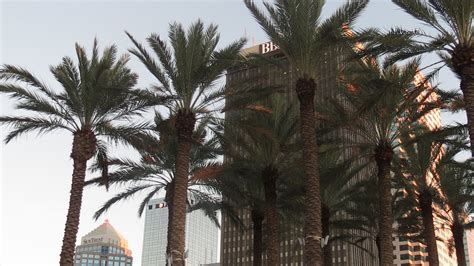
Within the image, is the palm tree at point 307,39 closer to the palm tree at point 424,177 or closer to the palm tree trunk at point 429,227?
the palm tree at point 424,177

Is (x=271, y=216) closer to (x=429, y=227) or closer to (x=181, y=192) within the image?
(x=181, y=192)

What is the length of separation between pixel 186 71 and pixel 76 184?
6494 mm

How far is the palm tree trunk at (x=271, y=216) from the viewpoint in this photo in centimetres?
2611

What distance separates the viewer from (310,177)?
20594 mm

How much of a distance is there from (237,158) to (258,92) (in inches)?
192

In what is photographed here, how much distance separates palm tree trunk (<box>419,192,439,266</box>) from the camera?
1192 inches

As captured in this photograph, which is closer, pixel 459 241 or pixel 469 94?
pixel 469 94

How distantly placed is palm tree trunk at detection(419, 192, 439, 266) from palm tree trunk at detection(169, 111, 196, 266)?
14390 millimetres

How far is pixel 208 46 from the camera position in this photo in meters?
23.8

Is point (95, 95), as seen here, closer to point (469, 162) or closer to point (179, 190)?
point (179, 190)

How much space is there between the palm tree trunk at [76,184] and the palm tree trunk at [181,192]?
3874 millimetres

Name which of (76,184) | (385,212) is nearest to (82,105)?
(76,184)

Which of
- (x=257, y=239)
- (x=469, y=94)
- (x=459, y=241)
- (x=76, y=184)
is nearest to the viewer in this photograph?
(x=469, y=94)

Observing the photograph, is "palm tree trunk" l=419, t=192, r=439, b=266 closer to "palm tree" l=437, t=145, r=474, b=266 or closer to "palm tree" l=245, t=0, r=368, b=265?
"palm tree" l=437, t=145, r=474, b=266
